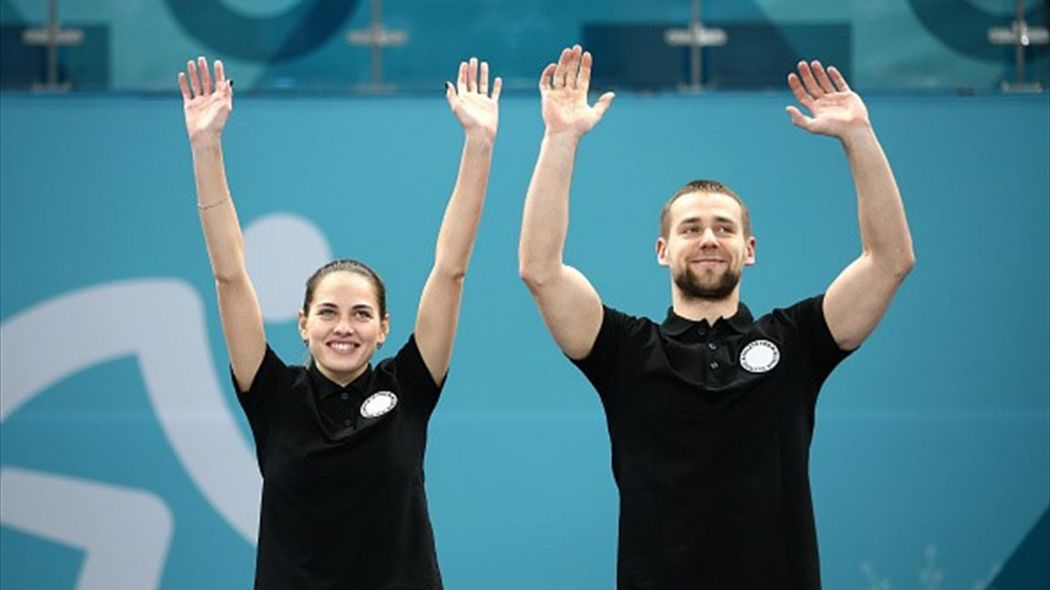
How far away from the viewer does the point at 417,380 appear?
310 cm

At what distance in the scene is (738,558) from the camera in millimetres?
2793

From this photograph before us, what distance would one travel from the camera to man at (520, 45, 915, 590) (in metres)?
2.81

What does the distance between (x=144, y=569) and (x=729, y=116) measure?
6.54 feet

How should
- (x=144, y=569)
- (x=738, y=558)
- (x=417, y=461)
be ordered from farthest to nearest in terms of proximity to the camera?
1. (x=144, y=569)
2. (x=417, y=461)
3. (x=738, y=558)

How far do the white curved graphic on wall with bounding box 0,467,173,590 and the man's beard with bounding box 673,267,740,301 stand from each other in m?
2.03

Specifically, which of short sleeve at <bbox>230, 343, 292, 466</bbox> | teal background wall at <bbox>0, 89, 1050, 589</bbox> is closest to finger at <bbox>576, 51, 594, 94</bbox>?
short sleeve at <bbox>230, 343, 292, 466</bbox>

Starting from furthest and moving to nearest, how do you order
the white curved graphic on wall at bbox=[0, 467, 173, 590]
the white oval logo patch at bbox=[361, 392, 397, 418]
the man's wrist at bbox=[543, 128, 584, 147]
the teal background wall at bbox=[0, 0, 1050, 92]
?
1. the teal background wall at bbox=[0, 0, 1050, 92]
2. the white curved graphic on wall at bbox=[0, 467, 173, 590]
3. the white oval logo patch at bbox=[361, 392, 397, 418]
4. the man's wrist at bbox=[543, 128, 584, 147]

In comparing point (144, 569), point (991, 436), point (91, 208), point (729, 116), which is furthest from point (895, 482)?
point (91, 208)

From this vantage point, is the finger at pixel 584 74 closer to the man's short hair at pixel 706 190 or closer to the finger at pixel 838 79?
the man's short hair at pixel 706 190

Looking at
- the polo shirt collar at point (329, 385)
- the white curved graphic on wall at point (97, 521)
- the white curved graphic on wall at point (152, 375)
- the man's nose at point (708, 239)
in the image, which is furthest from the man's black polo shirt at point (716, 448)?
the white curved graphic on wall at point (97, 521)

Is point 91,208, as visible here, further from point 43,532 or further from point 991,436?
point 991,436

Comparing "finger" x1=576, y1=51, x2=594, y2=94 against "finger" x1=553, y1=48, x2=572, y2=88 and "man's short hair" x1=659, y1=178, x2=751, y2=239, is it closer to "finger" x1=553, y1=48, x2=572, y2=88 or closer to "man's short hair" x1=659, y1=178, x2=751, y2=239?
"finger" x1=553, y1=48, x2=572, y2=88

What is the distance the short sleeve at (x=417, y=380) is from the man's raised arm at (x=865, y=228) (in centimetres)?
74

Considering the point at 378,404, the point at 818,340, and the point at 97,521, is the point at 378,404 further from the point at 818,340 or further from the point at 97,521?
the point at 97,521
